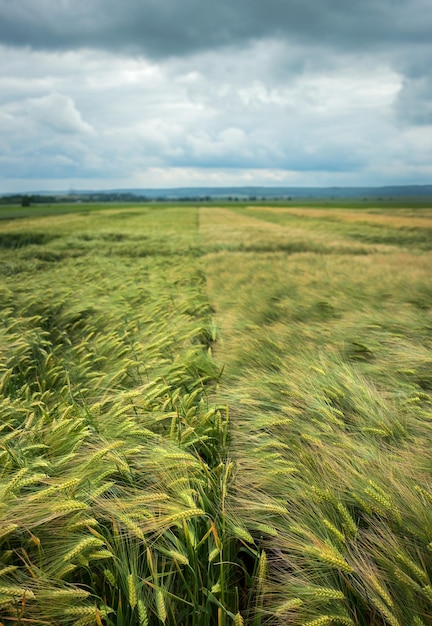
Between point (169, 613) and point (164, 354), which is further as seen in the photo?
point (164, 354)

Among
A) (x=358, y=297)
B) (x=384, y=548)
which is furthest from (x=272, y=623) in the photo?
(x=358, y=297)

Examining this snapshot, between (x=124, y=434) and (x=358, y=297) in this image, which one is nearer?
(x=124, y=434)

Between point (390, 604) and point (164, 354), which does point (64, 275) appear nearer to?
point (164, 354)

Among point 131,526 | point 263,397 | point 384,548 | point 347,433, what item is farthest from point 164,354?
point 384,548

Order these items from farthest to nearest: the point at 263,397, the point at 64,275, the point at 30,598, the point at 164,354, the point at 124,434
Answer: the point at 64,275 → the point at 164,354 → the point at 263,397 → the point at 124,434 → the point at 30,598

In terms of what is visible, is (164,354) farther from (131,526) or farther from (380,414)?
(131,526)

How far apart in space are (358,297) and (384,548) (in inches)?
183

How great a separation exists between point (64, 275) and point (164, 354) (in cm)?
453

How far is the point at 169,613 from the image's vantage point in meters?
1.54

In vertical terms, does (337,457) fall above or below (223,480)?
above

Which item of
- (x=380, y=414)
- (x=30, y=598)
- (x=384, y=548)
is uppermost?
(x=380, y=414)

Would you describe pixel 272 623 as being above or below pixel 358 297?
below

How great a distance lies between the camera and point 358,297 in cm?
576

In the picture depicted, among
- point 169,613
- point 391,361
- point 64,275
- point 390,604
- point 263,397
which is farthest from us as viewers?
point 64,275
